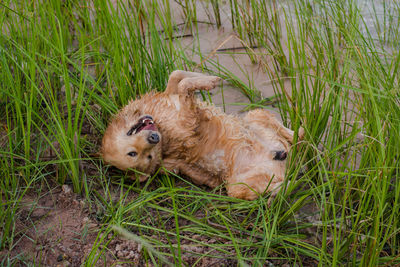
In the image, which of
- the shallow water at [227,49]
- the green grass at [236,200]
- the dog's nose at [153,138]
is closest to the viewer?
the green grass at [236,200]

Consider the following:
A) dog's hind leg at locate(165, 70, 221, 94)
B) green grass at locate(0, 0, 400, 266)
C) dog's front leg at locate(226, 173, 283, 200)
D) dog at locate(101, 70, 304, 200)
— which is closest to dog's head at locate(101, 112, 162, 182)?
dog at locate(101, 70, 304, 200)

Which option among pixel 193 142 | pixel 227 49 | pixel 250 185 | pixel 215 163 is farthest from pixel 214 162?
pixel 227 49

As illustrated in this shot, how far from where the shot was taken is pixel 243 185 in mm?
3080

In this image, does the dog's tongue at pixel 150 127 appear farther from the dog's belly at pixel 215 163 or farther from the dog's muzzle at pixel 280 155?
the dog's muzzle at pixel 280 155

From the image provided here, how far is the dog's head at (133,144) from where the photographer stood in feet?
10.0

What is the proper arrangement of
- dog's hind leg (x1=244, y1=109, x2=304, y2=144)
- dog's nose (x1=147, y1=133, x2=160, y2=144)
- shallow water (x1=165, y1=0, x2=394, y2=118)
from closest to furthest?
dog's nose (x1=147, y1=133, x2=160, y2=144) → dog's hind leg (x1=244, y1=109, x2=304, y2=144) → shallow water (x1=165, y1=0, x2=394, y2=118)

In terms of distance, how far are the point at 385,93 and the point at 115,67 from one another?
1.93 meters

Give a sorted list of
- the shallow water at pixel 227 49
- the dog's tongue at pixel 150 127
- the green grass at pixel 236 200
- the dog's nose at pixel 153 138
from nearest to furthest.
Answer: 1. the green grass at pixel 236 200
2. the dog's nose at pixel 153 138
3. the dog's tongue at pixel 150 127
4. the shallow water at pixel 227 49

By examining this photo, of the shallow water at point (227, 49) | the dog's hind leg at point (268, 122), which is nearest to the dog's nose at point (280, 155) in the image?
the dog's hind leg at point (268, 122)

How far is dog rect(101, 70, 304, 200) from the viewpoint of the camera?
311 cm

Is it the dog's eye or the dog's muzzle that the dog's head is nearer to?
the dog's eye

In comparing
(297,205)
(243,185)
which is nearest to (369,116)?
(297,205)

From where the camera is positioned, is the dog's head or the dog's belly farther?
the dog's belly

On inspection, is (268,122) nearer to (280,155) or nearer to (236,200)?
(280,155)
